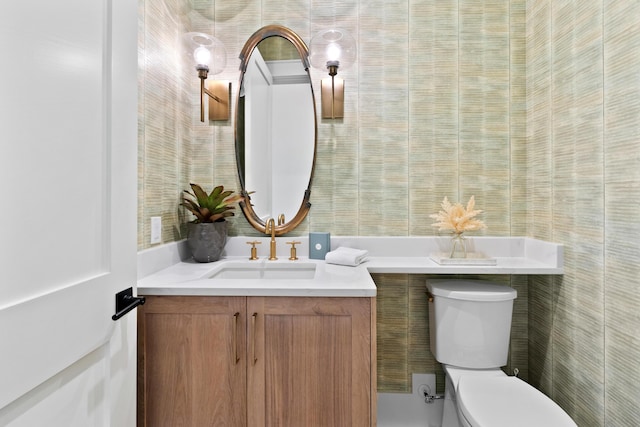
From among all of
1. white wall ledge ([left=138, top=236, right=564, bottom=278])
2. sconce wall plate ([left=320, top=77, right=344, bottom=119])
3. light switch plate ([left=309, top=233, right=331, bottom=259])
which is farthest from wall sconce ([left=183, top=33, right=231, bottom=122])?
light switch plate ([left=309, top=233, right=331, bottom=259])

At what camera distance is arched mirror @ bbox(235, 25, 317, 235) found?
6.01ft

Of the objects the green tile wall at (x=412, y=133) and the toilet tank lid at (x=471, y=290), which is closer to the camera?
the toilet tank lid at (x=471, y=290)

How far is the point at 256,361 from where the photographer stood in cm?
122

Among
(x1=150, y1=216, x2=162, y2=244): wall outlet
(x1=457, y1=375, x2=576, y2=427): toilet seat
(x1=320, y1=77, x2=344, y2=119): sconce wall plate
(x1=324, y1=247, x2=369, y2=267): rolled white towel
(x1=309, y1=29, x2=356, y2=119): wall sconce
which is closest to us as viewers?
(x1=457, y1=375, x2=576, y2=427): toilet seat

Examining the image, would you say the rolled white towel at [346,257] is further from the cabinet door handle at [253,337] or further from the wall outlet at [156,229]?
the wall outlet at [156,229]

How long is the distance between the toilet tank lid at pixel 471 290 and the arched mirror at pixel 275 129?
2.38ft

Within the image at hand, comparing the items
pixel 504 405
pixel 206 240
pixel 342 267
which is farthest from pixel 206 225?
pixel 504 405

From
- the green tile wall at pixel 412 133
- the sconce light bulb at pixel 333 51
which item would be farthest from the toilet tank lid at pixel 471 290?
the sconce light bulb at pixel 333 51

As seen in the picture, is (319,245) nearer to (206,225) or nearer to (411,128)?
(206,225)

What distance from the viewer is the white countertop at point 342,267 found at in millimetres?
1211

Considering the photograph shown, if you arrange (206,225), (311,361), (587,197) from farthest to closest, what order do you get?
(206,225)
(587,197)
(311,361)

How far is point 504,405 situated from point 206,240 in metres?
1.32

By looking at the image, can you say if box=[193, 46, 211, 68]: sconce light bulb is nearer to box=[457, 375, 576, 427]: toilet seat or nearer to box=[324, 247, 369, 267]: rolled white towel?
Answer: box=[324, 247, 369, 267]: rolled white towel

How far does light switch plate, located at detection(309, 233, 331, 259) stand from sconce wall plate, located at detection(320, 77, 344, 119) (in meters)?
0.60
